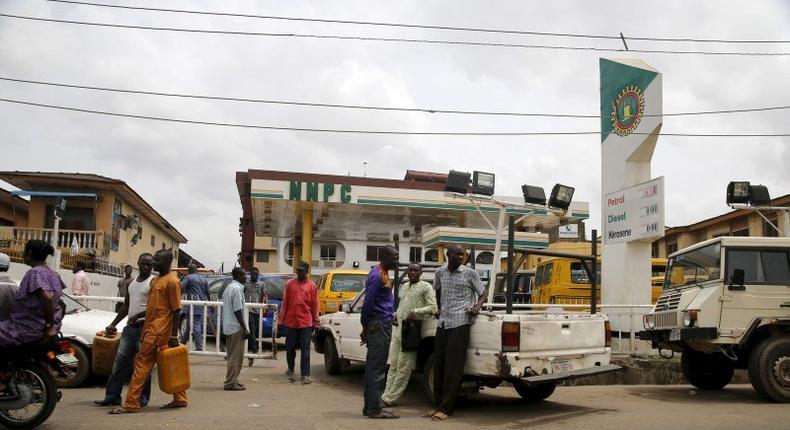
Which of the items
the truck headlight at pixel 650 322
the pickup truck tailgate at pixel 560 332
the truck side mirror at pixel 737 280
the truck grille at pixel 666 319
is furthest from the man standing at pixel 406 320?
the truck side mirror at pixel 737 280

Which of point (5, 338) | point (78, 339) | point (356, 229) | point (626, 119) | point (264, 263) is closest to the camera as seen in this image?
point (5, 338)

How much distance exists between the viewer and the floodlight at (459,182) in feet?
30.9

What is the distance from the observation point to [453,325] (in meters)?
7.14

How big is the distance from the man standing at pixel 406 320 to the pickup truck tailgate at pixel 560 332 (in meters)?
1.09

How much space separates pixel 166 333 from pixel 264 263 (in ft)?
157

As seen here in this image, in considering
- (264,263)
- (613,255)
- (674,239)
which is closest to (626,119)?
(613,255)

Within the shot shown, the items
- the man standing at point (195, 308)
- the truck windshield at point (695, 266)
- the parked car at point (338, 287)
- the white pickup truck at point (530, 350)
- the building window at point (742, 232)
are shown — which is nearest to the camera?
the white pickup truck at point (530, 350)

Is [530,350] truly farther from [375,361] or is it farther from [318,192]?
Result: [318,192]

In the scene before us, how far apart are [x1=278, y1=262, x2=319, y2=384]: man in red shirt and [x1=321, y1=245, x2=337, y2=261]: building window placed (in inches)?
1152

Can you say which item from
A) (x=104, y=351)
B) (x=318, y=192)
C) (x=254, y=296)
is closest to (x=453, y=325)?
(x=104, y=351)

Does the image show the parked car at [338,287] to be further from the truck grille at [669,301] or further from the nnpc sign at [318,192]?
the nnpc sign at [318,192]

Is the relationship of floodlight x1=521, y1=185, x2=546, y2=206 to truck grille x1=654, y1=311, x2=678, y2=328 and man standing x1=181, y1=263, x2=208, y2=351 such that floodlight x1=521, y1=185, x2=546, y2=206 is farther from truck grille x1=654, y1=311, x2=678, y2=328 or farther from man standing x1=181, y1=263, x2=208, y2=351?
man standing x1=181, y1=263, x2=208, y2=351

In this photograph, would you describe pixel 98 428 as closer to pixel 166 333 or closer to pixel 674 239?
pixel 166 333

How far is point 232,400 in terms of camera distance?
818 centimetres
